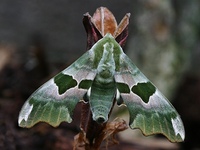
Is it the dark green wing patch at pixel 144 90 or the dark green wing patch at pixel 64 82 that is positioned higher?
the dark green wing patch at pixel 64 82

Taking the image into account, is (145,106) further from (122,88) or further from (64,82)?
(64,82)

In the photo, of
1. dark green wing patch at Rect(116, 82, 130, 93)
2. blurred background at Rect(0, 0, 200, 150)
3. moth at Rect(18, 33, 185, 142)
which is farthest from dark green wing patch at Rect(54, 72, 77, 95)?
blurred background at Rect(0, 0, 200, 150)

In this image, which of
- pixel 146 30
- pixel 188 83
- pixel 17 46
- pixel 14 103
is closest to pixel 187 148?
pixel 188 83

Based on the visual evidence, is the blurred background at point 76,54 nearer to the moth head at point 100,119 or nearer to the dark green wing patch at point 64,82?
the dark green wing patch at point 64,82

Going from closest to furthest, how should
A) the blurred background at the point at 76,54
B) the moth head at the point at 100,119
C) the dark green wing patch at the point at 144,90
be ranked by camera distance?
1. the moth head at the point at 100,119
2. the dark green wing patch at the point at 144,90
3. the blurred background at the point at 76,54

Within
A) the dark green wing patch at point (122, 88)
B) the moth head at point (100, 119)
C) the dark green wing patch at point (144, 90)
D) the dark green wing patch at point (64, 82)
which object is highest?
the dark green wing patch at point (64, 82)

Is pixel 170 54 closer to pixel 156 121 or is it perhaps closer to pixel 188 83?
pixel 188 83

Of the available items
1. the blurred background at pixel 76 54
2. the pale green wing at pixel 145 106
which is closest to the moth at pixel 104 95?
the pale green wing at pixel 145 106
